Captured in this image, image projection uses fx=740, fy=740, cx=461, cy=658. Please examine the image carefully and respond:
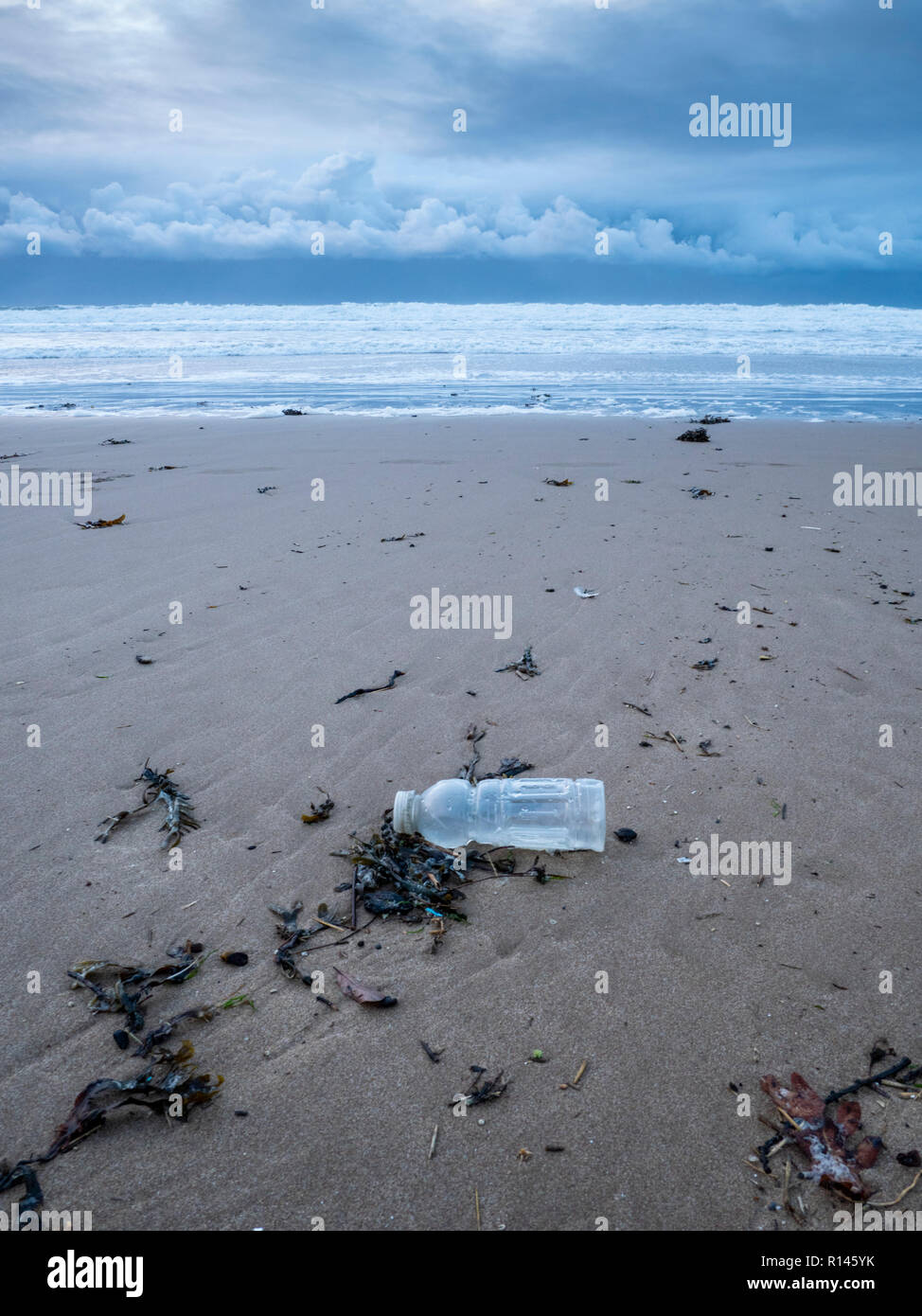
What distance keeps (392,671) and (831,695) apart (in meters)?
2.16

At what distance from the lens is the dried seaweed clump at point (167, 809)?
2.72 metres

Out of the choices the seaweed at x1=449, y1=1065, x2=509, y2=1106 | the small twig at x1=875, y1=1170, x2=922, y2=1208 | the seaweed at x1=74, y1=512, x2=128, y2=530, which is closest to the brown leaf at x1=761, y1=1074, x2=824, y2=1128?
the small twig at x1=875, y1=1170, x2=922, y2=1208

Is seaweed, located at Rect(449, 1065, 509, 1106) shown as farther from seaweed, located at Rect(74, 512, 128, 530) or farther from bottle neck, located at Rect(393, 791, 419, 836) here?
seaweed, located at Rect(74, 512, 128, 530)

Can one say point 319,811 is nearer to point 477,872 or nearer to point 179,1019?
point 477,872

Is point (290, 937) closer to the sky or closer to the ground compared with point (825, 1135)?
closer to the sky

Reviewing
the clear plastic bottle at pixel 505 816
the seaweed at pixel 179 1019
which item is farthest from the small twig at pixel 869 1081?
the seaweed at pixel 179 1019

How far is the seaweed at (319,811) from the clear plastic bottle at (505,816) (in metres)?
0.26

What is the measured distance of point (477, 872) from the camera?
2576mm

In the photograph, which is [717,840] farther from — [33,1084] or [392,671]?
[33,1084]

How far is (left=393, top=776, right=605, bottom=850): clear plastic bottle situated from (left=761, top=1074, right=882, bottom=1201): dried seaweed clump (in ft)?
3.19

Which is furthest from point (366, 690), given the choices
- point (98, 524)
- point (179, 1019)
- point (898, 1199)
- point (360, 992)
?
point (98, 524)

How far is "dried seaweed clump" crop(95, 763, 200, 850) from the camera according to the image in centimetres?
272

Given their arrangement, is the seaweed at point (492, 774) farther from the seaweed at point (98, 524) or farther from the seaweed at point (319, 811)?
the seaweed at point (98, 524)

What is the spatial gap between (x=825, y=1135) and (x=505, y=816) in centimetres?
136
